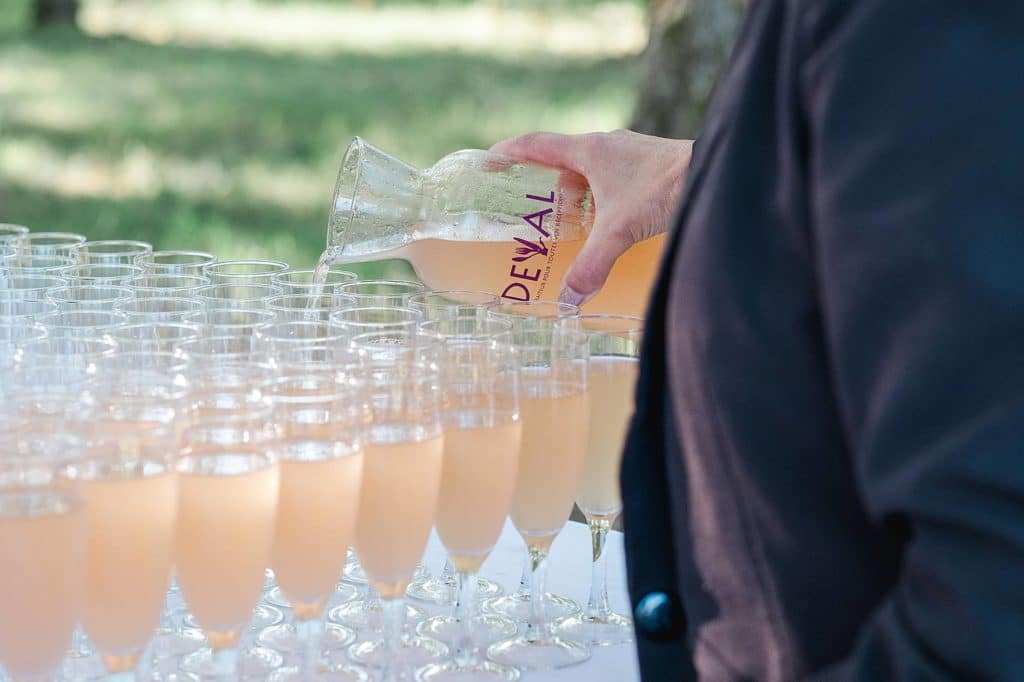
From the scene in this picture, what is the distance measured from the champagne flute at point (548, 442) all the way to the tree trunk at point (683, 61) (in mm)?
4278

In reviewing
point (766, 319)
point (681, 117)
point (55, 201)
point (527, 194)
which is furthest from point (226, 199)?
point (766, 319)

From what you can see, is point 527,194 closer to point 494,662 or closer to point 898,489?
point 494,662

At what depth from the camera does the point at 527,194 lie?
2.15 meters

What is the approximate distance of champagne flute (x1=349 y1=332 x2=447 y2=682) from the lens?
5.13 feet

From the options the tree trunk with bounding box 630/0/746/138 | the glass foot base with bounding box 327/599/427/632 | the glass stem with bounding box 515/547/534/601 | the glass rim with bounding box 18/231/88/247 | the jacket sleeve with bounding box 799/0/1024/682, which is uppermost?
the tree trunk with bounding box 630/0/746/138

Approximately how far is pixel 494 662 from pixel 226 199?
6.63 meters

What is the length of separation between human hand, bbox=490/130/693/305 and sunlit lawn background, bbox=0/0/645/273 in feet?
16.9

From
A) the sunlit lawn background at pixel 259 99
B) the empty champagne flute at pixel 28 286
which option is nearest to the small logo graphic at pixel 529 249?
the empty champagne flute at pixel 28 286

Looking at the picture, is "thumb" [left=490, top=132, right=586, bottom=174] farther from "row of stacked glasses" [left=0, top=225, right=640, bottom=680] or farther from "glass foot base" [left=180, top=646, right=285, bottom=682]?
"glass foot base" [left=180, top=646, right=285, bottom=682]

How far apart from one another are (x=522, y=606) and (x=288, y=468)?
599 mm

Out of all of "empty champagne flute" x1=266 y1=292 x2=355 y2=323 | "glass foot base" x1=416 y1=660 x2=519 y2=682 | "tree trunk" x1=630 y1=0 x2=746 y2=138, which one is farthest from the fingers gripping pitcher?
"tree trunk" x1=630 y1=0 x2=746 y2=138

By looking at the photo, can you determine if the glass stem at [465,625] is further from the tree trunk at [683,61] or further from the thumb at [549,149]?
the tree trunk at [683,61]

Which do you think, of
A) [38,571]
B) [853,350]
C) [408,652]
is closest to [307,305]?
[408,652]

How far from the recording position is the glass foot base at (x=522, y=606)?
1.94 m
